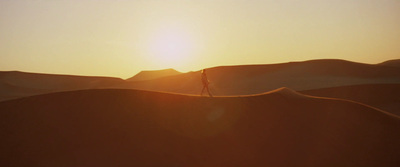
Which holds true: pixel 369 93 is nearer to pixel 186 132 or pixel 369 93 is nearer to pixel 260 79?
pixel 260 79

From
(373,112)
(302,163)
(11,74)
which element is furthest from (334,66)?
(11,74)

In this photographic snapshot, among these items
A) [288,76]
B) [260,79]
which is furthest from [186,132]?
[288,76]

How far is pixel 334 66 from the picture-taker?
147 feet

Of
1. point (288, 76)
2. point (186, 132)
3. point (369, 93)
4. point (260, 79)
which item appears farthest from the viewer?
point (260, 79)

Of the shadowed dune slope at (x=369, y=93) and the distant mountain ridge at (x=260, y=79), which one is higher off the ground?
the distant mountain ridge at (x=260, y=79)

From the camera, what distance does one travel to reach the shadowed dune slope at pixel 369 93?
84.1 ft

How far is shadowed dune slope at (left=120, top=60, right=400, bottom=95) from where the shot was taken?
37934 millimetres

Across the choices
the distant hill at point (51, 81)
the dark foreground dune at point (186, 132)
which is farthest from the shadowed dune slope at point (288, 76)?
the dark foreground dune at point (186, 132)

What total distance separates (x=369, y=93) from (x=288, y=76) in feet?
55.7

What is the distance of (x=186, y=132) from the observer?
31.4ft

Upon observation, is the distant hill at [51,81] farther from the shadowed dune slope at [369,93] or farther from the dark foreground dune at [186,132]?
the dark foreground dune at [186,132]

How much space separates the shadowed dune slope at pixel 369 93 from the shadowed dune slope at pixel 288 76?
228 inches

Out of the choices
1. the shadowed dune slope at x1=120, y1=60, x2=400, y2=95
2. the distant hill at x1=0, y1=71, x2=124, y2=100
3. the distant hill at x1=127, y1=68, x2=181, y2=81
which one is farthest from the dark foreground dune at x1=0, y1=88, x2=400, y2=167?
the distant hill at x1=127, y1=68, x2=181, y2=81

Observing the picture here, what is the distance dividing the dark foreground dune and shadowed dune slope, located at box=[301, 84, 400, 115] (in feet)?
55.1
